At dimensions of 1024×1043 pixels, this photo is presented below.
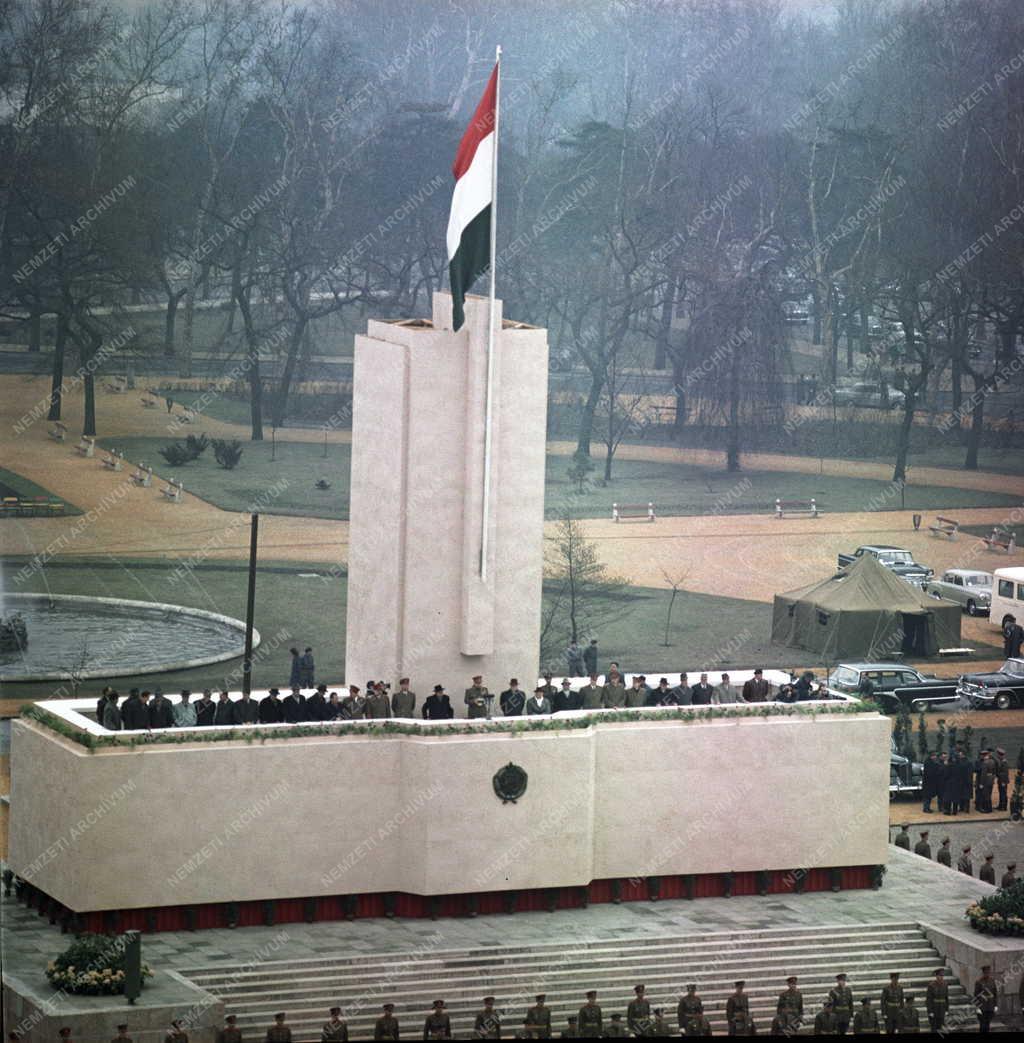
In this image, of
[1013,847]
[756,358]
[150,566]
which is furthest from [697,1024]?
[756,358]

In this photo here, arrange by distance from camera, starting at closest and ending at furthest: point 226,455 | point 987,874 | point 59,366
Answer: point 987,874 → point 226,455 → point 59,366

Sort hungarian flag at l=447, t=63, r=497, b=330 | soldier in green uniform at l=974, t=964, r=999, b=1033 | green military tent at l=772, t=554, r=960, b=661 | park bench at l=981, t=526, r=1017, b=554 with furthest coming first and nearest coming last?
1. park bench at l=981, t=526, r=1017, b=554
2. green military tent at l=772, t=554, r=960, b=661
3. hungarian flag at l=447, t=63, r=497, b=330
4. soldier in green uniform at l=974, t=964, r=999, b=1033

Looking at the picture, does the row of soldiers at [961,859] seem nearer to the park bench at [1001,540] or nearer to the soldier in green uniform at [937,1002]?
the soldier in green uniform at [937,1002]

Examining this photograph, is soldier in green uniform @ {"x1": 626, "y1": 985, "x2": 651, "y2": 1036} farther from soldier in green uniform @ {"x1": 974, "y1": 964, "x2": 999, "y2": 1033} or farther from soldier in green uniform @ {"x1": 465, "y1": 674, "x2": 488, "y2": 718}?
soldier in green uniform @ {"x1": 465, "y1": 674, "x2": 488, "y2": 718}

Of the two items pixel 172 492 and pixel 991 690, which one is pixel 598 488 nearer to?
pixel 172 492

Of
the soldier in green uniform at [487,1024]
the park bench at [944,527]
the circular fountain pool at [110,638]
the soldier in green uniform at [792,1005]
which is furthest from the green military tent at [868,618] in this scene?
the soldier in green uniform at [487,1024]

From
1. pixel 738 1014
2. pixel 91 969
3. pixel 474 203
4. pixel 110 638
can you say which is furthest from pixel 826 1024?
pixel 110 638

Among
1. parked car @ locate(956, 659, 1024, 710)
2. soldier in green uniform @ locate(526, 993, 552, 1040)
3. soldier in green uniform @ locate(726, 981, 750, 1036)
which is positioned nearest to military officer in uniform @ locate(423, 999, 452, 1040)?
soldier in green uniform @ locate(526, 993, 552, 1040)
